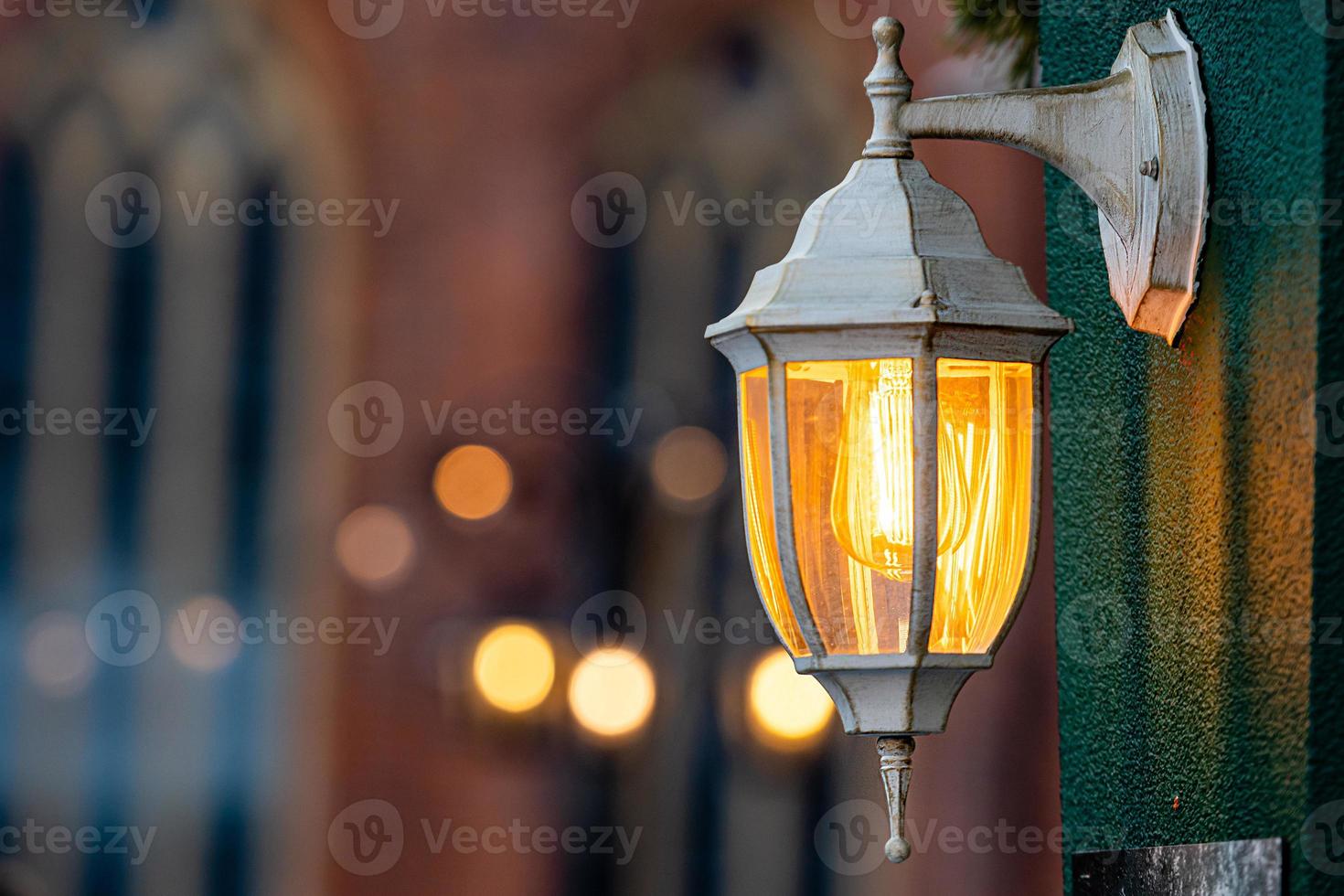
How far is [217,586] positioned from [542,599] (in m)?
1.27

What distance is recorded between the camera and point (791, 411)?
4.70 ft

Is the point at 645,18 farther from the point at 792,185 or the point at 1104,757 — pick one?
the point at 1104,757

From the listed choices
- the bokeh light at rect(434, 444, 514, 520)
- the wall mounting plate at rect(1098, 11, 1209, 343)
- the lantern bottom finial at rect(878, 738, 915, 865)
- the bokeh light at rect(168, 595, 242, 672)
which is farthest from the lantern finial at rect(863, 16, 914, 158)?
the bokeh light at rect(168, 595, 242, 672)

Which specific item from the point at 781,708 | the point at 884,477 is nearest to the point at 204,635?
the point at 781,708

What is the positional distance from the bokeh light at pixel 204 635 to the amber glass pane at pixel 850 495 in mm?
5602

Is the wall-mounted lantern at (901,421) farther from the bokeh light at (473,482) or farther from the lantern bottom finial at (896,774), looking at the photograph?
the bokeh light at (473,482)

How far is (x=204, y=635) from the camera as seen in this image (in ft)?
22.1

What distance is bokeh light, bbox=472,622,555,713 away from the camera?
20.8 ft

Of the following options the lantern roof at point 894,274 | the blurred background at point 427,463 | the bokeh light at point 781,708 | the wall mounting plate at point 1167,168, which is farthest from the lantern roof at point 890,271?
the bokeh light at point 781,708

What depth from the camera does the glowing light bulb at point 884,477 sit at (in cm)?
140

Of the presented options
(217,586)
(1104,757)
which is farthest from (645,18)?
(1104,757)

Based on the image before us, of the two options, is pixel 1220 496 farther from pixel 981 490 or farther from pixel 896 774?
pixel 896 774

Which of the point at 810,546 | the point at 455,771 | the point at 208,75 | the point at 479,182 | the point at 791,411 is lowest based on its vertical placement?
the point at 455,771

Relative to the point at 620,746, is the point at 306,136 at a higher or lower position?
higher
